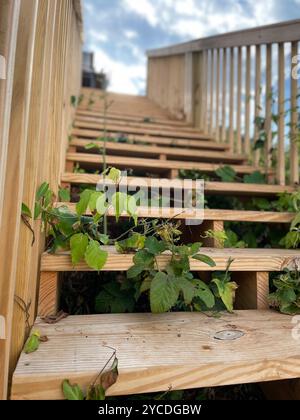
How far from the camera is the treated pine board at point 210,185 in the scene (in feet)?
4.20

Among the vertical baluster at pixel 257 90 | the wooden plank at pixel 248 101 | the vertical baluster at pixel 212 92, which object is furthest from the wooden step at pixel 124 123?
the vertical baluster at pixel 257 90

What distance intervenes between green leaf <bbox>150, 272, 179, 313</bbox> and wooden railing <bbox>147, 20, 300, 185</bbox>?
1235 millimetres

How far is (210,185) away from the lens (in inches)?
54.6

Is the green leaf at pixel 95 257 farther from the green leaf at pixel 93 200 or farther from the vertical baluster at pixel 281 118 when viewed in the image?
the vertical baluster at pixel 281 118

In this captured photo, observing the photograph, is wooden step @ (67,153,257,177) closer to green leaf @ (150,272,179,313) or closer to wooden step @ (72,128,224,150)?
wooden step @ (72,128,224,150)

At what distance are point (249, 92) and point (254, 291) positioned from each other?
1649 mm

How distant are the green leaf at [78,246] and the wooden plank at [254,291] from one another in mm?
553

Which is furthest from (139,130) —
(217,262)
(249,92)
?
(217,262)

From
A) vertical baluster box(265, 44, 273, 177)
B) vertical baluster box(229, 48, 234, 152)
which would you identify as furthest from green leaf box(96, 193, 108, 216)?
vertical baluster box(229, 48, 234, 152)

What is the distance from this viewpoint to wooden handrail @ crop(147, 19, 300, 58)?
1660 millimetres

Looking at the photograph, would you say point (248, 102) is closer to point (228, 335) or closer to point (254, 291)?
point (254, 291)

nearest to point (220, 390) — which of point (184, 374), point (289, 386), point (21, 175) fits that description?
point (289, 386)
